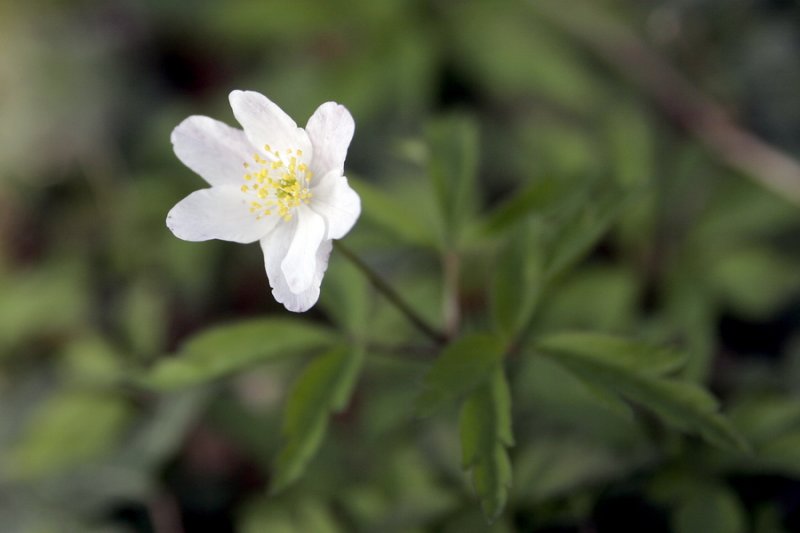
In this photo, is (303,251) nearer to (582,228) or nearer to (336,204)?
(336,204)

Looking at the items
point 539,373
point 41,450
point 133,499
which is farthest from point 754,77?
point 41,450

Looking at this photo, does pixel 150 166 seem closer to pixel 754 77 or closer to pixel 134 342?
pixel 134 342

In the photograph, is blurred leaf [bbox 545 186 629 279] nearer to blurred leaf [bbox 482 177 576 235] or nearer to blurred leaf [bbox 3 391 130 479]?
blurred leaf [bbox 482 177 576 235]

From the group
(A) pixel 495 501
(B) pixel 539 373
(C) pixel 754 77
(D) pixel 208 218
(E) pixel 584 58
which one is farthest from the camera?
(E) pixel 584 58

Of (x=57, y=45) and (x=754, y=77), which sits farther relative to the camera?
(x=57, y=45)

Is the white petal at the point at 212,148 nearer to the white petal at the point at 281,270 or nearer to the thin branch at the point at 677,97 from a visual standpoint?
the white petal at the point at 281,270

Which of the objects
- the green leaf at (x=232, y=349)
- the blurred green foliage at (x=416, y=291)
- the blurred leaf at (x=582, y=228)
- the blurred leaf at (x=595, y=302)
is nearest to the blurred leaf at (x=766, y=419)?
the blurred green foliage at (x=416, y=291)

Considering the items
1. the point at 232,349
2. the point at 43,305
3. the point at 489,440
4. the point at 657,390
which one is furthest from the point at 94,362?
the point at 657,390
